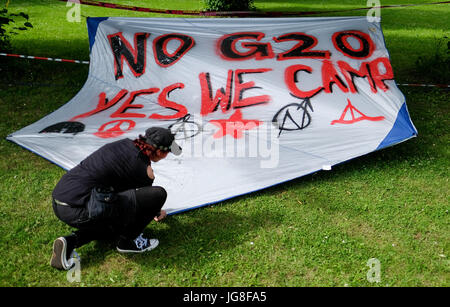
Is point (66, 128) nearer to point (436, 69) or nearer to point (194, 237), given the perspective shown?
point (194, 237)

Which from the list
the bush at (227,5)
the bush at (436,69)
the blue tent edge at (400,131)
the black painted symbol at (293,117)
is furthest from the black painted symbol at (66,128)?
the bush at (227,5)

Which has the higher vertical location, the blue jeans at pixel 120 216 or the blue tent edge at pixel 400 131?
the blue tent edge at pixel 400 131

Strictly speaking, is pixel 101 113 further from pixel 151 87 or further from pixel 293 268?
pixel 293 268

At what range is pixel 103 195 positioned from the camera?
3133 millimetres

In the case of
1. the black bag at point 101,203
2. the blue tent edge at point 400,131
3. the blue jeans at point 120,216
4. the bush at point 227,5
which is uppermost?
the bush at point 227,5

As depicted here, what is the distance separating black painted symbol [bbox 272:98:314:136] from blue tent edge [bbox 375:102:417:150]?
105 cm

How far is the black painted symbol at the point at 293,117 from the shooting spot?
5469mm

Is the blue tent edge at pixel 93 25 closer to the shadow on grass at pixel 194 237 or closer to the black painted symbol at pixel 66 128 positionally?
the black painted symbol at pixel 66 128

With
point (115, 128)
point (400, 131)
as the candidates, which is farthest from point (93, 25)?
point (400, 131)

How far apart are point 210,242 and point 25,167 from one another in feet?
9.30

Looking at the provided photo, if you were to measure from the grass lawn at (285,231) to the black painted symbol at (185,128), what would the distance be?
1.38m

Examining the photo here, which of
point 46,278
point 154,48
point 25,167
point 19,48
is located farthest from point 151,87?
point 19,48

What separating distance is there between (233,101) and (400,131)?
241 centimetres
